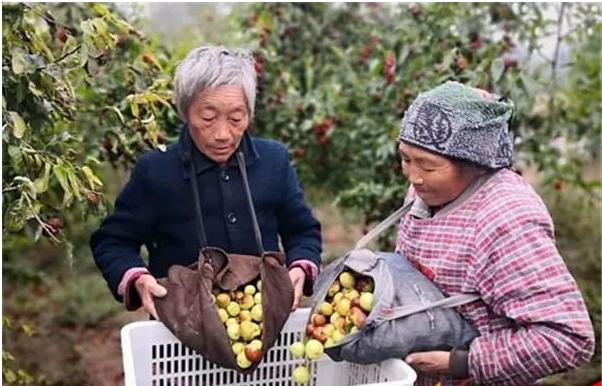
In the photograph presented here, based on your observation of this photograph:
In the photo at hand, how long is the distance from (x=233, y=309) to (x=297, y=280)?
174 millimetres

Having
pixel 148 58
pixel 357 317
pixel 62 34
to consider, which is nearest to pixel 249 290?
pixel 357 317

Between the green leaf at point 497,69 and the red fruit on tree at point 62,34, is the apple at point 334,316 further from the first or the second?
the green leaf at point 497,69

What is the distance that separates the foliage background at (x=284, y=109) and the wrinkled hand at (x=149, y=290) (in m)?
0.23

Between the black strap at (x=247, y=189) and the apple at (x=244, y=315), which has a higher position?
the black strap at (x=247, y=189)

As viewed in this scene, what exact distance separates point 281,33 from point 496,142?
8.32 feet

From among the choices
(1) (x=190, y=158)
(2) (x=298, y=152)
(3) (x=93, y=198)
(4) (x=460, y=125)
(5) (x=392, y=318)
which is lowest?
(2) (x=298, y=152)

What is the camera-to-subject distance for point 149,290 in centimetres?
173

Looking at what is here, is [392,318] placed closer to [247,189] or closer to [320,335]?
[320,335]

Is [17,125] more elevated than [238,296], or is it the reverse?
[17,125]

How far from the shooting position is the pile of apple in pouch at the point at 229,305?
5.49 ft

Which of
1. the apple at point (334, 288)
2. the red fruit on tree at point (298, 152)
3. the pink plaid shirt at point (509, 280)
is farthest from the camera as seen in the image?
the red fruit on tree at point (298, 152)

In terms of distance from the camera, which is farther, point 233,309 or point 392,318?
point 233,309

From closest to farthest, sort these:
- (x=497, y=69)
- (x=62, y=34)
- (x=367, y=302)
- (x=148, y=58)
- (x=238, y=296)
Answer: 1. (x=367, y=302)
2. (x=238, y=296)
3. (x=62, y=34)
4. (x=148, y=58)
5. (x=497, y=69)

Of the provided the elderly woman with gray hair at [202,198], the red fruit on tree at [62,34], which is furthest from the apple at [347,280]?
the red fruit on tree at [62,34]
